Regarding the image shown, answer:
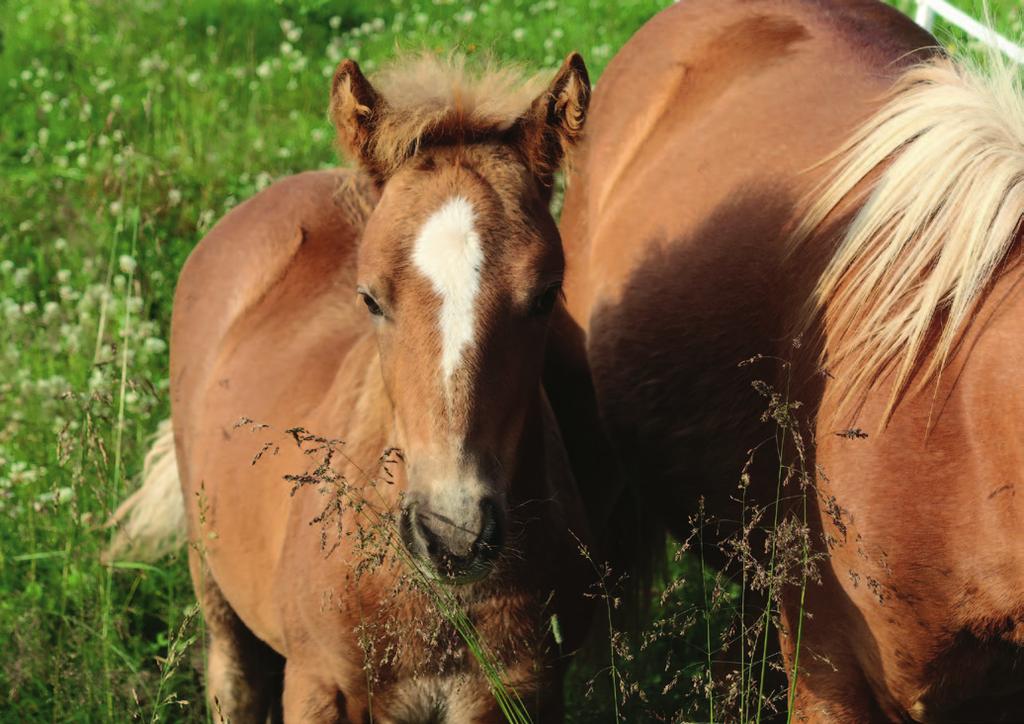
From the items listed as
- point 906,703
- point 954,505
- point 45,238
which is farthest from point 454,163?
point 45,238

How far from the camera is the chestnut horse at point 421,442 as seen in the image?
7.97ft

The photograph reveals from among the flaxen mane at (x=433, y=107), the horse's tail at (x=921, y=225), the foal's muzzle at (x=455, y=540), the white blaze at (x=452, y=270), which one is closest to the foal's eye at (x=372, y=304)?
the white blaze at (x=452, y=270)

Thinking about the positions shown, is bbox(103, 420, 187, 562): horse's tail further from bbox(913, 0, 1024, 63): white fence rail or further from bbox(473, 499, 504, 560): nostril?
bbox(913, 0, 1024, 63): white fence rail

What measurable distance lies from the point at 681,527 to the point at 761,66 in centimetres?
134

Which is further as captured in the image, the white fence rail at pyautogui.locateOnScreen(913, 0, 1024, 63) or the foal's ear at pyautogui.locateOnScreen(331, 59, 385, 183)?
the white fence rail at pyautogui.locateOnScreen(913, 0, 1024, 63)

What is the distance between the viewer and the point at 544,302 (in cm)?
264

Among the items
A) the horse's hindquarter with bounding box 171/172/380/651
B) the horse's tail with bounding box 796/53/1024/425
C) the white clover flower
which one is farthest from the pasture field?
the horse's tail with bounding box 796/53/1024/425

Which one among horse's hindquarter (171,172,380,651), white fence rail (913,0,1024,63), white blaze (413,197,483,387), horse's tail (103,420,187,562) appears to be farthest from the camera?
horse's tail (103,420,187,562)

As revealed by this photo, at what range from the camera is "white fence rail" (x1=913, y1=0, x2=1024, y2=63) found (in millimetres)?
2973

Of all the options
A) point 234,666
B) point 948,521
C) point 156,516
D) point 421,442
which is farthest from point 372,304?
point 156,516

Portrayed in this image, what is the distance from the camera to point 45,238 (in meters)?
5.71

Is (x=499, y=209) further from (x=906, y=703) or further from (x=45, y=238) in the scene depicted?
(x=45, y=238)

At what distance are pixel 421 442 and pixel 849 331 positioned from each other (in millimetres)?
891

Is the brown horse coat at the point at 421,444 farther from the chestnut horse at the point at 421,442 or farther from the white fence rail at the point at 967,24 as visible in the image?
the white fence rail at the point at 967,24
